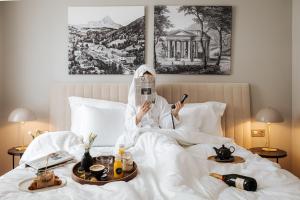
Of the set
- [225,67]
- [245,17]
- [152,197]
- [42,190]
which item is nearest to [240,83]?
[225,67]

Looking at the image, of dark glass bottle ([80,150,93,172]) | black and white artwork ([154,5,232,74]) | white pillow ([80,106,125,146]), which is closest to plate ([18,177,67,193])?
dark glass bottle ([80,150,93,172])

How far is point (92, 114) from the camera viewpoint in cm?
284

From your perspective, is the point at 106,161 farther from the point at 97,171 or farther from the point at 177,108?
the point at 177,108

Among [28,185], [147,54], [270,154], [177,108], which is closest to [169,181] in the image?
[28,185]

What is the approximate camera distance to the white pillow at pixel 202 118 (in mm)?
2920

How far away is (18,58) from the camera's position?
329 centimetres

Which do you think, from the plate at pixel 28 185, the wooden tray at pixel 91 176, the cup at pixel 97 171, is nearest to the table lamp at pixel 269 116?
the wooden tray at pixel 91 176

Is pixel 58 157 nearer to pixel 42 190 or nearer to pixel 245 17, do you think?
pixel 42 190

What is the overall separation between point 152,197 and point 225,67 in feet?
7.36

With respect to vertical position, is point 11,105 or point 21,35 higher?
point 21,35

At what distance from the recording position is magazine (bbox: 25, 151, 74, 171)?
182 cm

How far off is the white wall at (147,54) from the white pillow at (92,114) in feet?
1.22

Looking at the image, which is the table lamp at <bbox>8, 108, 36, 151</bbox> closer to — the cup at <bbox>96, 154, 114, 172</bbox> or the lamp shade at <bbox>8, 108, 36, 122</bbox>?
the lamp shade at <bbox>8, 108, 36, 122</bbox>

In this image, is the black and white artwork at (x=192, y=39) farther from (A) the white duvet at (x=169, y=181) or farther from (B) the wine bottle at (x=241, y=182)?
(B) the wine bottle at (x=241, y=182)
